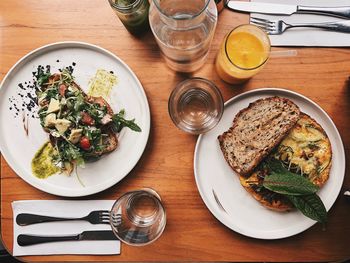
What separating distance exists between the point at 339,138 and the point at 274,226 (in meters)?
0.37

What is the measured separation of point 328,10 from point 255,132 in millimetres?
506

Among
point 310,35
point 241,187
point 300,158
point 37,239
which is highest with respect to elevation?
point 310,35

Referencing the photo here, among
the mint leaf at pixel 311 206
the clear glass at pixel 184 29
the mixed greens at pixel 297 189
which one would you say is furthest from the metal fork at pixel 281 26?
the mint leaf at pixel 311 206

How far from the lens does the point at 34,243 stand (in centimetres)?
130

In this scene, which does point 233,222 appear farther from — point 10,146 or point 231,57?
point 10,146

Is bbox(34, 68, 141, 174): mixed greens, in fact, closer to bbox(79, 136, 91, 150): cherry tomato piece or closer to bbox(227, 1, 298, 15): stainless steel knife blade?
bbox(79, 136, 91, 150): cherry tomato piece

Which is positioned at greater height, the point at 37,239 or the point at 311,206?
the point at 311,206

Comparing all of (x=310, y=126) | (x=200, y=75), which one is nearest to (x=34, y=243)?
(x=200, y=75)

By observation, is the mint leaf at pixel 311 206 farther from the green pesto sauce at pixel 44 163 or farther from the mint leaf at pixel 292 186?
the green pesto sauce at pixel 44 163

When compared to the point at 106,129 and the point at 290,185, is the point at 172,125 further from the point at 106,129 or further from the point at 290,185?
the point at 290,185

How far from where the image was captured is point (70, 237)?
1.30 metres

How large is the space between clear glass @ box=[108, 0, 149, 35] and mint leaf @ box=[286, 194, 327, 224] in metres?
0.76

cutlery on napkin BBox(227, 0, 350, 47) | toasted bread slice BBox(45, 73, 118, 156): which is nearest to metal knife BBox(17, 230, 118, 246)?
toasted bread slice BBox(45, 73, 118, 156)

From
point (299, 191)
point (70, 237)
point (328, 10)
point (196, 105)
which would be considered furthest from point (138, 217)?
point (328, 10)
